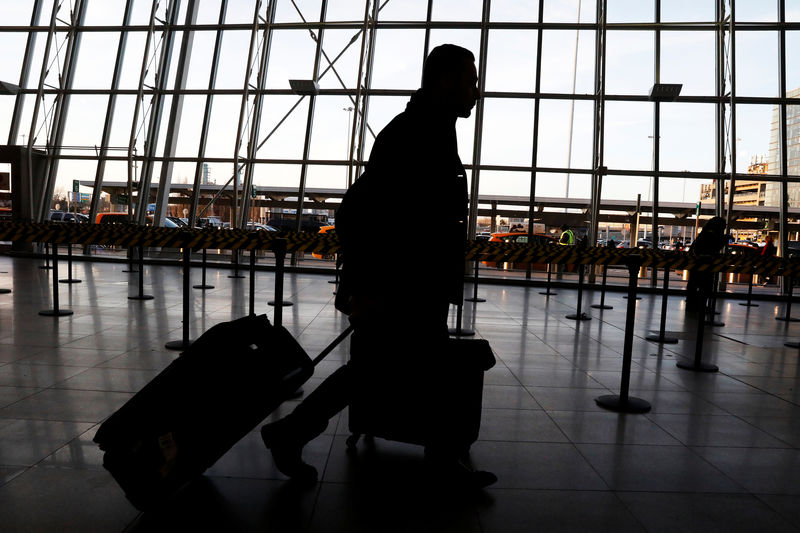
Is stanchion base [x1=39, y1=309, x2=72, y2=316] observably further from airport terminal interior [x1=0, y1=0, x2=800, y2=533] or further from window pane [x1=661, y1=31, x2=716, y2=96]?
window pane [x1=661, y1=31, x2=716, y2=96]

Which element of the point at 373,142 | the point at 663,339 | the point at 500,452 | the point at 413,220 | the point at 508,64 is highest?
the point at 508,64

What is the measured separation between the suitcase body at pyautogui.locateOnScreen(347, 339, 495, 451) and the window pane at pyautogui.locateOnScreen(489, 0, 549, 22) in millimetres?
12236

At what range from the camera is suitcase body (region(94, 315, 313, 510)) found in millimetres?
2150

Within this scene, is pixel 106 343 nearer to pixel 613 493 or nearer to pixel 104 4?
pixel 613 493

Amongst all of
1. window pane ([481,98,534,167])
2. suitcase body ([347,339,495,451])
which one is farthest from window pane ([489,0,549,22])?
suitcase body ([347,339,495,451])

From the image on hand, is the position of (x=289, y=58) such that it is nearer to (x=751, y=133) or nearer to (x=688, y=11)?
(x=688, y=11)

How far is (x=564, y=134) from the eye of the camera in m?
13.0

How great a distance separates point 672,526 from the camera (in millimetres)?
2371

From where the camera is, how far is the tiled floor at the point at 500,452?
92.9 inches

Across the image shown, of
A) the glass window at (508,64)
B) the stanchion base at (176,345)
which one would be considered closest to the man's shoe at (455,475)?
the stanchion base at (176,345)

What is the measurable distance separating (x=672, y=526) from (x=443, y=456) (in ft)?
3.21

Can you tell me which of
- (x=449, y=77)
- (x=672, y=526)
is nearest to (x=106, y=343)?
(x=449, y=77)

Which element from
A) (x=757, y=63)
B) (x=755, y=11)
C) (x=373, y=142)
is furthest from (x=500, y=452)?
(x=755, y=11)

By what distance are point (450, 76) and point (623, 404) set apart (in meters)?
2.82
